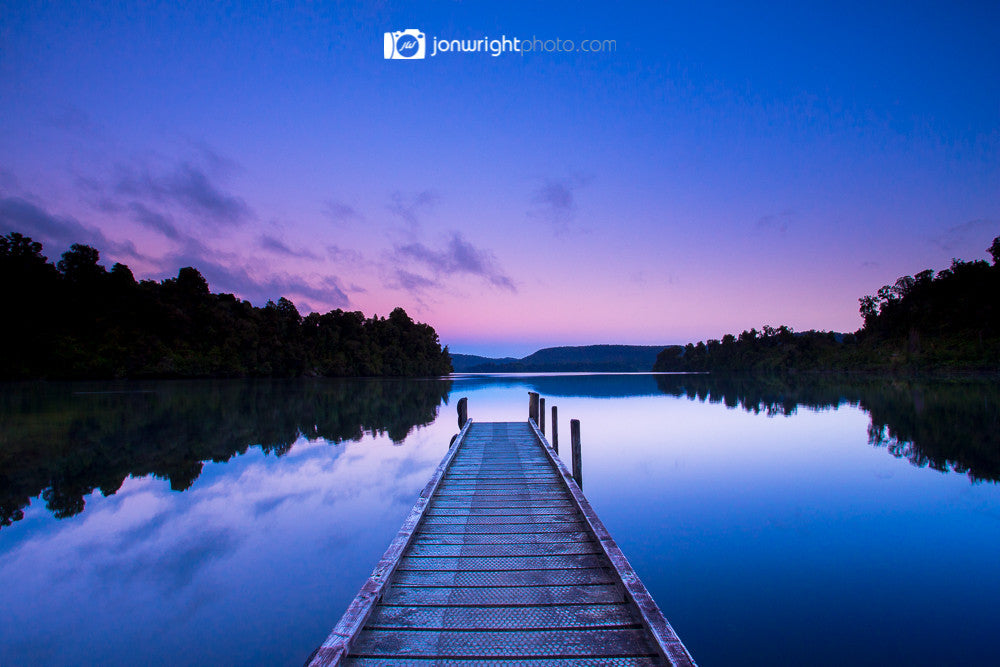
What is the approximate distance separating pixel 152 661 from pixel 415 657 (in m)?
2.99

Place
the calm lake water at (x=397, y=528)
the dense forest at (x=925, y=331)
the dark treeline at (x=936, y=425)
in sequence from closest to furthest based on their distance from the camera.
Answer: the calm lake water at (x=397, y=528), the dark treeline at (x=936, y=425), the dense forest at (x=925, y=331)

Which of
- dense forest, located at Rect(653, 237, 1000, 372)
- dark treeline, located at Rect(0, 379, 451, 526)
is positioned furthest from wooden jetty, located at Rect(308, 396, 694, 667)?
dense forest, located at Rect(653, 237, 1000, 372)

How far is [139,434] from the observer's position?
1538 centimetres

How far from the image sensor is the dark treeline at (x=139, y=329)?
42.7 meters

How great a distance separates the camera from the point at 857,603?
5117 mm

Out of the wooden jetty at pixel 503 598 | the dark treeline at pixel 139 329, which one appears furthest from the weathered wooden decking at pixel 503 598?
the dark treeline at pixel 139 329

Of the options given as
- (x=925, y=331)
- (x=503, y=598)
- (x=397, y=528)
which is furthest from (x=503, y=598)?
(x=925, y=331)

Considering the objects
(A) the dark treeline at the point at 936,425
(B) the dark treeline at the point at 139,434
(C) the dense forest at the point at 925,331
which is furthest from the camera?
(C) the dense forest at the point at 925,331

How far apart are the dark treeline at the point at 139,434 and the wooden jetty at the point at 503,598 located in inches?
290

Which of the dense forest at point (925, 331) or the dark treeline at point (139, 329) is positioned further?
the dense forest at point (925, 331)

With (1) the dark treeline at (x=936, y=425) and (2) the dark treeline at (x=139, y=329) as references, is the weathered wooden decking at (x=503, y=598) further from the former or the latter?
(2) the dark treeline at (x=139, y=329)

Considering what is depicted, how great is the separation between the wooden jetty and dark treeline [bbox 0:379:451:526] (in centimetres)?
738

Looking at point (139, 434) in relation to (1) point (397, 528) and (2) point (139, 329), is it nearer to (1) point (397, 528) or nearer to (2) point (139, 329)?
(1) point (397, 528)

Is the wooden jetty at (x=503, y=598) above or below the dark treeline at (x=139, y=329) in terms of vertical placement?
below
